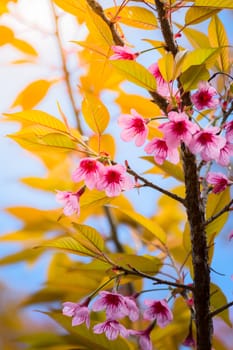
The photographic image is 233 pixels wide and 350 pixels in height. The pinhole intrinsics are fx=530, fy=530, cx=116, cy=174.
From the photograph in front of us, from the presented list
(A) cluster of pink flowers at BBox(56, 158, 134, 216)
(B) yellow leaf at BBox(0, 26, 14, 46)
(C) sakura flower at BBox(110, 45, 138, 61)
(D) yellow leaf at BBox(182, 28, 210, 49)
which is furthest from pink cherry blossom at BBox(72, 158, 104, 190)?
(B) yellow leaf at BBox(0, 26, 14, 46)

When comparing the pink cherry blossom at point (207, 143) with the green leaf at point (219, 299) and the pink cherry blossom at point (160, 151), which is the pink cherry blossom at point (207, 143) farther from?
the green leaf at point (219, 299)

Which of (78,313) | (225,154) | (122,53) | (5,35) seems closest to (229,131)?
(225,154)

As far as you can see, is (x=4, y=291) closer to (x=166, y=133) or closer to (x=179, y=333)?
(x=179, y=333)

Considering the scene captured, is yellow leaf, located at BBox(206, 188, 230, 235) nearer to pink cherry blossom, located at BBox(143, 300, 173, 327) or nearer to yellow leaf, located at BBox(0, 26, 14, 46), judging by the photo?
pink cherry blossom, located at BBox(143, 300, 173, 327)

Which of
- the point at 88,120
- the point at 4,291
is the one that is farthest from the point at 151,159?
the point at 4,291

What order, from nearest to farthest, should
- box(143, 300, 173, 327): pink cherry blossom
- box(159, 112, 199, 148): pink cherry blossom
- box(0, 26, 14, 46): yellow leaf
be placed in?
box(159, 112, 199, 148): pink cherry blossom < box(143, 300, 173, 327): pink cherry blossom < box(0, 26, 14, 46): yellow leaf

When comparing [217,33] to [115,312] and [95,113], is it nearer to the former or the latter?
[95,113]

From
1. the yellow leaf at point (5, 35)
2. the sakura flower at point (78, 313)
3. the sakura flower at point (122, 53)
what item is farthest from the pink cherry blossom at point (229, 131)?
the yellow leaf at point (5, 35)
